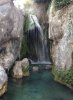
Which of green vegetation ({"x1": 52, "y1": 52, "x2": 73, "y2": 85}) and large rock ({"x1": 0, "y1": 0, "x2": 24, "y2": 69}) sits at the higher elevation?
large rock ({"x1": 0, "y1": 0, "x2": 24, "y2": 69})

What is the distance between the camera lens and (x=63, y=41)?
65.7 ft

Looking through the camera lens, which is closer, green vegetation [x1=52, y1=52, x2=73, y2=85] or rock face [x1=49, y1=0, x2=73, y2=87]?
green vegetation [x1=52, y1=52, x2=73, y2=85]

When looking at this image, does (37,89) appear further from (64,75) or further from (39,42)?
(39,42)

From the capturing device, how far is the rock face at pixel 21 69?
2080 centimetres

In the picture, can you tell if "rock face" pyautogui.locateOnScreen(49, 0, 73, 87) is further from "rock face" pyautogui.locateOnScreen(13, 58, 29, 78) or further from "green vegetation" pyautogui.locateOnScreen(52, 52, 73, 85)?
"rock face" pyautogui.locateOnScreen(13, 58, 29, 78)

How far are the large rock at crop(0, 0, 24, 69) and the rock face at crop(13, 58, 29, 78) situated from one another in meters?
0.47

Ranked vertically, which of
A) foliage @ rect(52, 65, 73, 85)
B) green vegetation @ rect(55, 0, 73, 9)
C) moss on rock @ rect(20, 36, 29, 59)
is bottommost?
foliage @ rect(52, 65, 73, 85)

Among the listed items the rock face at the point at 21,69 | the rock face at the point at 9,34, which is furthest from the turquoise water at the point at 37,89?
the rock face at the point at 9,34

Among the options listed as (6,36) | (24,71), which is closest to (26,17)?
(6,36)

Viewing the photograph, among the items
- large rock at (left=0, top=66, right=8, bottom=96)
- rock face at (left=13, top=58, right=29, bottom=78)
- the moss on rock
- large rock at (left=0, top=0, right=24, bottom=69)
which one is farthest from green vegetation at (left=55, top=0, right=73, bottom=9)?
large rock at (left=0, top=66, right=8, bottom=96)

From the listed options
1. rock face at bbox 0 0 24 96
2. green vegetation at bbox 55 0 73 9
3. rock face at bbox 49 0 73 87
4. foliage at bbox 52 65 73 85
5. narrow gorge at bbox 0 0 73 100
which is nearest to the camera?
narrow gorge at bbox 0 0 73 100

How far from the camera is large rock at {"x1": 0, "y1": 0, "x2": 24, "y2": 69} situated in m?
21.1

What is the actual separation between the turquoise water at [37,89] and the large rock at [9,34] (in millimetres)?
1695

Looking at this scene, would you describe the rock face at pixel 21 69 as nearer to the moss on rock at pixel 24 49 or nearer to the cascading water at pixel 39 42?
the moss on rock at pixel 24 49
